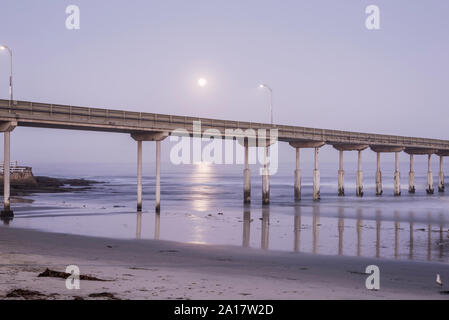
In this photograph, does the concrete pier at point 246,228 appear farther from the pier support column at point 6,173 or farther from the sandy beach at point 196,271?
the pier support column at point 6,173

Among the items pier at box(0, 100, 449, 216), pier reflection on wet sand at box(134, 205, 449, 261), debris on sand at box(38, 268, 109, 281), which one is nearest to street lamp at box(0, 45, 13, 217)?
pier at box(0, 100, 449, 216)

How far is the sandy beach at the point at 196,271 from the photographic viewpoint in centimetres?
1221

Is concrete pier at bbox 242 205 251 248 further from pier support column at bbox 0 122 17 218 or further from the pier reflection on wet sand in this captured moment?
pier support column at bbox 0 122 17 218

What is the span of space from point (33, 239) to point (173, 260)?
750cm

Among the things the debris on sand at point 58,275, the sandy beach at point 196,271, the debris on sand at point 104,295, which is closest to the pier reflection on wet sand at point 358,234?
the sandy beach at point 196,271

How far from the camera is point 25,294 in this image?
11.1 m

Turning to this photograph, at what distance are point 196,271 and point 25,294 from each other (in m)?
5.53

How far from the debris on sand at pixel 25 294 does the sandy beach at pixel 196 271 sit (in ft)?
0.29

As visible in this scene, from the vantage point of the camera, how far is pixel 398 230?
106 feet

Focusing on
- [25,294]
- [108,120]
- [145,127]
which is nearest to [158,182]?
[145,127]

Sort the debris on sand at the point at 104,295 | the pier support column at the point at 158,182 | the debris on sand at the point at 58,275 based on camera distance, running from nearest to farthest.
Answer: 1. the debris on sand at the point at 104,295
2. the debris on sand at the point at 58,275
3. the pier support column at the point at 158,182
